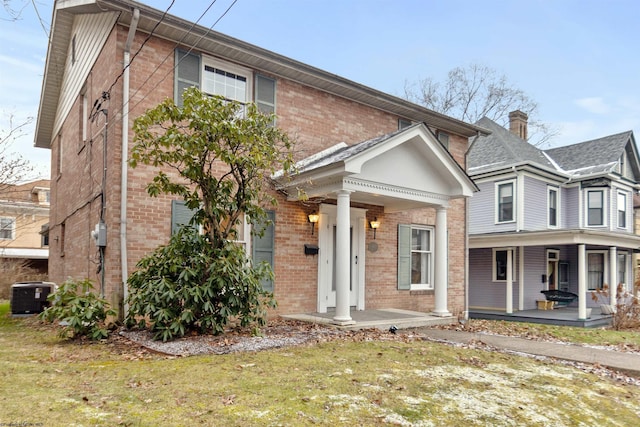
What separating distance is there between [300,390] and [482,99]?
1062 inches

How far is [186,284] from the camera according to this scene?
6.56 m

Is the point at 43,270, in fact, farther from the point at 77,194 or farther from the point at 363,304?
the point at 363,304

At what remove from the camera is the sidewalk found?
6312 mm

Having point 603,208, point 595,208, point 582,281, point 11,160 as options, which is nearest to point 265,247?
point 11,160

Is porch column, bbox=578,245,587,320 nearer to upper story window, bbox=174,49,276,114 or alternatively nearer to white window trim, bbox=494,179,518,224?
white window trim, bbox=494,179,518,224

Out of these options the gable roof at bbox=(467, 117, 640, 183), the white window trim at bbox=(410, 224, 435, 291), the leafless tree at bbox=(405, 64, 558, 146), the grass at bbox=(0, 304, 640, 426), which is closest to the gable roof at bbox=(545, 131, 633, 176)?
the gable roof at bbox=(467, 117, 640, 183)

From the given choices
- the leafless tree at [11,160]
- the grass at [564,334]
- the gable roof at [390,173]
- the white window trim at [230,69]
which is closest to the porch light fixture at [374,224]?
the gable roof at [390,173]

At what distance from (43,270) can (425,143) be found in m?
28.4

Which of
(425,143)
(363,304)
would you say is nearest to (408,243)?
(363,304)

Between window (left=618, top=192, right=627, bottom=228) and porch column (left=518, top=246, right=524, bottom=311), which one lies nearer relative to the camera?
porch column (left=518, top=246, right=524, bottom=311)

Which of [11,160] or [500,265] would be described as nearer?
[11,160]

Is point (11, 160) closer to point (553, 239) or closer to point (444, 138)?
point (444, 138)

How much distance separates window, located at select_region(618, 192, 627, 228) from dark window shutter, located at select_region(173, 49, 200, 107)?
1836 cm

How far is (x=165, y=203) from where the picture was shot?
7.97 m
